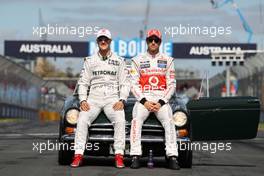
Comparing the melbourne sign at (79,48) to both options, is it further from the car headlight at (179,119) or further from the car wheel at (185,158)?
the car headlight at (179,119)

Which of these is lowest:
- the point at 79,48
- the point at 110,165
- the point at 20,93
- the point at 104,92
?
the point at 110,165

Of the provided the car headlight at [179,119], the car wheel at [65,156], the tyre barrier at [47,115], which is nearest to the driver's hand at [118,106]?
the car headlight at [179,119]

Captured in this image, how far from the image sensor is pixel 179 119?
416 inches

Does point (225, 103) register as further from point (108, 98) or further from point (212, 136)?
point (108, 98)

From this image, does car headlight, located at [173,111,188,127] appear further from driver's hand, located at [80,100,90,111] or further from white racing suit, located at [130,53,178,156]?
driver's hand, located at [80,100,90,111]

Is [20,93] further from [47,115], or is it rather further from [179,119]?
[179,119]

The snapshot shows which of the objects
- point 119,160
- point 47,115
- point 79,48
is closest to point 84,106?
point 119,160

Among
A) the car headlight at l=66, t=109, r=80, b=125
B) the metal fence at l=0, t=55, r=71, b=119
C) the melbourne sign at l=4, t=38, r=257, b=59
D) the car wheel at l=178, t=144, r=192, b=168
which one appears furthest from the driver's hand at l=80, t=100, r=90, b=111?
the melbourne sign at l=4, t=38, r=257, b=59

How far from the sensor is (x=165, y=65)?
10.5m

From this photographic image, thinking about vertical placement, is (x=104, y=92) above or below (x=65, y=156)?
above

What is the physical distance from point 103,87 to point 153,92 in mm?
634

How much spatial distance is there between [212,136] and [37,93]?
51.9 meters

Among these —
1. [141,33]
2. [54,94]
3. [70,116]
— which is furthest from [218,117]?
[141,33]

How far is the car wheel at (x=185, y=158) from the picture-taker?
1058 cm
